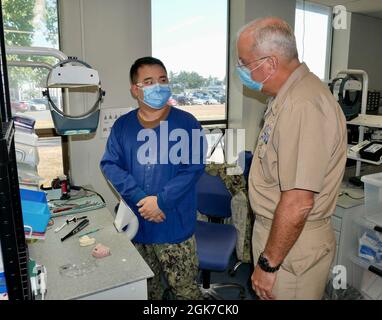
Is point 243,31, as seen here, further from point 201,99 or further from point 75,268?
point 201,99

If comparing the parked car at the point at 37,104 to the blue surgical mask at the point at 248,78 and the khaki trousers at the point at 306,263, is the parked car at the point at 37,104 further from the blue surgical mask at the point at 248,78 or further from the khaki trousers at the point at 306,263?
the khaki trousers at the point at 306,263

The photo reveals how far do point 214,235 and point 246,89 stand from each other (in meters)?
1.44

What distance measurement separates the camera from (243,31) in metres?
1.15

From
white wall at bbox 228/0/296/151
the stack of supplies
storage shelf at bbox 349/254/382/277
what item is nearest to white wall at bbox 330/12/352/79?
white wall at bbox 228/0/296/151

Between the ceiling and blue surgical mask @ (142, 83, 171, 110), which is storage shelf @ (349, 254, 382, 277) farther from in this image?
the ceiling

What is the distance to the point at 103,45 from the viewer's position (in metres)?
2.27

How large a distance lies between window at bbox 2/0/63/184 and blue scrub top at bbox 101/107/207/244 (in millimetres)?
795

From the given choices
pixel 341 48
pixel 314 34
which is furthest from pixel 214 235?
pixel 341 48

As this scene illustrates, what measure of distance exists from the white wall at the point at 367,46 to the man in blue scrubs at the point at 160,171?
2.79 meters

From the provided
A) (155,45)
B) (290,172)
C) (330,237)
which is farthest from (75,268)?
(155,45)

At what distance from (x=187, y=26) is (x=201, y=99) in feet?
2.07

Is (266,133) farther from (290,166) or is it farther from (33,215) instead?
(33,215)

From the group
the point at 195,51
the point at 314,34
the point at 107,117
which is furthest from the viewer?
the point at 314,34

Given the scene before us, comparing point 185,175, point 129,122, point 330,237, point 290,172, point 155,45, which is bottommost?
point 330,237
